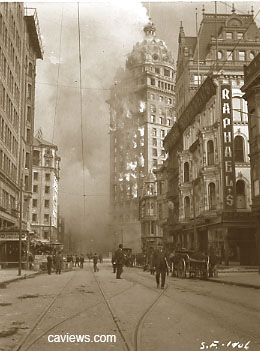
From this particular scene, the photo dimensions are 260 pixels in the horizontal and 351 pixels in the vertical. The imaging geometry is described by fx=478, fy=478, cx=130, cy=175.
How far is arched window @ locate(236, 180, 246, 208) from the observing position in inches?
1816

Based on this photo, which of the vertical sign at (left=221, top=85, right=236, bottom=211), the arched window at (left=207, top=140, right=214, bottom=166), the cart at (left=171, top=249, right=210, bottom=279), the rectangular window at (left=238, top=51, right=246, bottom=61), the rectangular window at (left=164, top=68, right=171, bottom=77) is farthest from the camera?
the rectangular window at (left=238, top=51, right=246, bottom=61)

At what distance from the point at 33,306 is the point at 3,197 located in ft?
111

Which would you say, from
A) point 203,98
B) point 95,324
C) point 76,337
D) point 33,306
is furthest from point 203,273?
point 203,98

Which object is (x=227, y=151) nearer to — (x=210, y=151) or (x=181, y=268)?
(x=210, y=151)

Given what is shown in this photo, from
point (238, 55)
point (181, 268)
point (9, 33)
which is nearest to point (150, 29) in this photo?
point (181, 268)

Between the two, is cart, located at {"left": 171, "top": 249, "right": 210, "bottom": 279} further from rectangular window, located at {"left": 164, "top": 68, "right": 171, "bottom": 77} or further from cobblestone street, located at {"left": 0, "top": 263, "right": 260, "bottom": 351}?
rectangular window, located at {"left": 164, "top": 68, "right": 171, "bottom": 77}

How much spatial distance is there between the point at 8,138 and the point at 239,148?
23250 millimetres

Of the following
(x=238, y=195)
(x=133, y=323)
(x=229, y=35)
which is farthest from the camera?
(x=229, y=35)

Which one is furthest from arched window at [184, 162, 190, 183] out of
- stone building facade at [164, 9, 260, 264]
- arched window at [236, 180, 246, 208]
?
arched window at [236, 180, 246, 208]

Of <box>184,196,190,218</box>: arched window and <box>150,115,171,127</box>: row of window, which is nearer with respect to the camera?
<box>150,115,171,127</box>: row of window

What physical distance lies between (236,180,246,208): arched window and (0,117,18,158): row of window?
23.2m

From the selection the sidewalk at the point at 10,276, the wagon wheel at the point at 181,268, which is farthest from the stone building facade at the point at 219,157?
the sidewalk at the point at 10,276

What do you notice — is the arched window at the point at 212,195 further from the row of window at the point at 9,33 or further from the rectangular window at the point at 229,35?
the row of window at the point at 9,33

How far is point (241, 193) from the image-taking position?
153 feet
